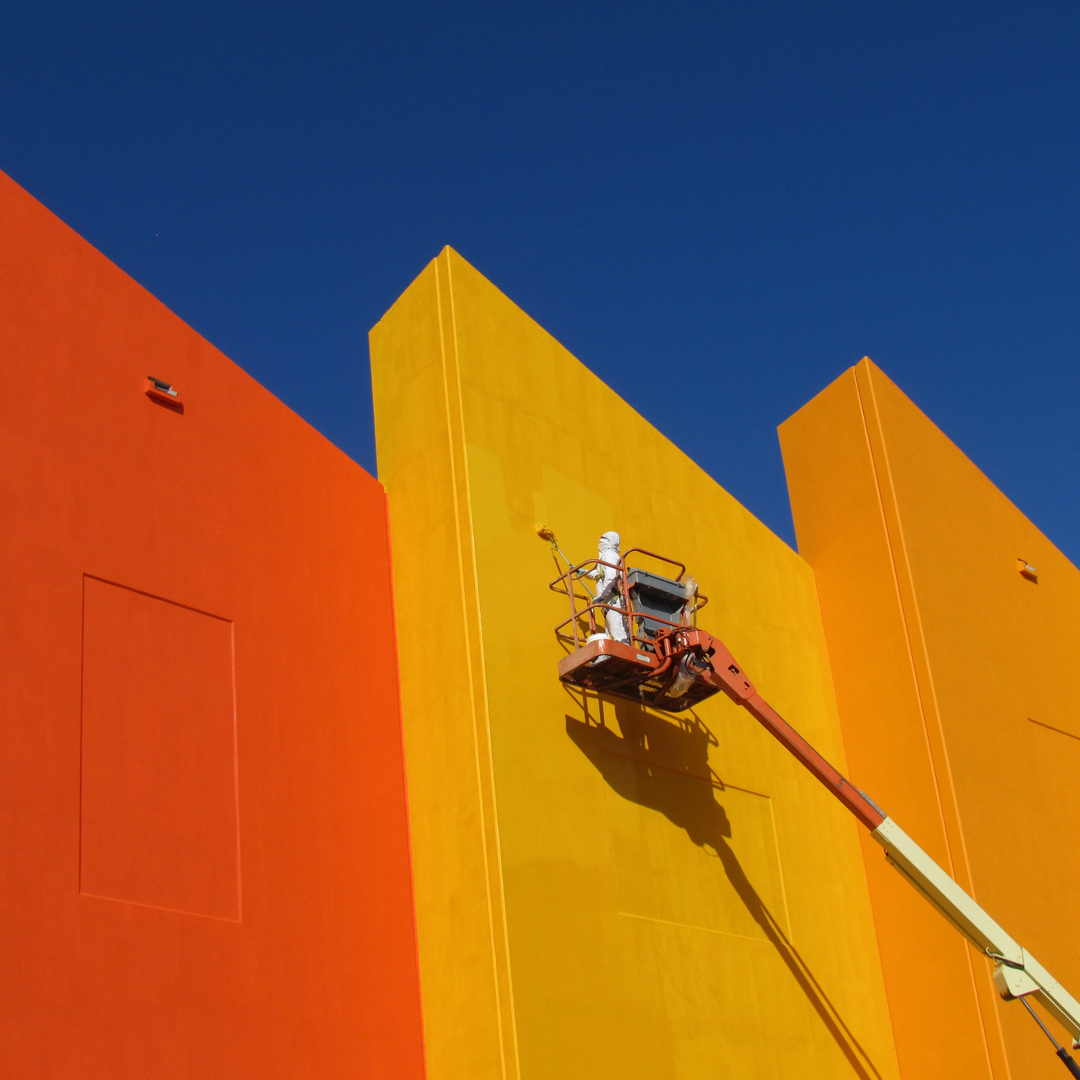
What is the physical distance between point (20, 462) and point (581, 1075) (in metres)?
6.91

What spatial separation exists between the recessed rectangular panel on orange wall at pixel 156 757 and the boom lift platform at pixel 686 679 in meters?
3.57

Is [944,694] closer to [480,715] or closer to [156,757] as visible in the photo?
[480,715]

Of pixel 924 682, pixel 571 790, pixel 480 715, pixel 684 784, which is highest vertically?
pixel 924 682

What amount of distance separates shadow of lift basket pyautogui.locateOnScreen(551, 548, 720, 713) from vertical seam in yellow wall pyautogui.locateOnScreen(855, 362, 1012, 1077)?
3.99 metres

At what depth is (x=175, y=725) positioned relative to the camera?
1046 cm

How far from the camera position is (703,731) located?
47.0 ft

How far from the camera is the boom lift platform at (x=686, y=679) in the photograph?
12469 millimetres

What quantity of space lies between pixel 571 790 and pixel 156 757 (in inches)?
157

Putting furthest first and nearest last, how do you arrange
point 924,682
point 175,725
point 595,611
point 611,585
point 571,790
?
point 924,682 → point 595,611 → point 611,585 → point 571,790 → point 175,725

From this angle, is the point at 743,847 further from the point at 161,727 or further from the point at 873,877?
the point at 161,727

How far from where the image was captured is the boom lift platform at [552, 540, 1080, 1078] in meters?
12.5

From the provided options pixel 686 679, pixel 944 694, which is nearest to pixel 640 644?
pixel 686 679

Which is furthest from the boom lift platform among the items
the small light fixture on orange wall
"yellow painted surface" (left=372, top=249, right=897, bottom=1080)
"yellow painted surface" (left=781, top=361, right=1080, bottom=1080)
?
the small light fixture on orange wall

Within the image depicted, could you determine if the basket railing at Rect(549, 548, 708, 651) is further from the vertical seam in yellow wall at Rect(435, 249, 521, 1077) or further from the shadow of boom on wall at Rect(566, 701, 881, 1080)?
the vertical seam in yellow wall at Rect(435, 249, 521, 1077)
